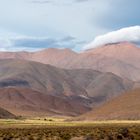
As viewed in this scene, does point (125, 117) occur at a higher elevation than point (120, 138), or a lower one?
higher

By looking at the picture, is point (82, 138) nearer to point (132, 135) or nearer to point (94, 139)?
point (94, 139)

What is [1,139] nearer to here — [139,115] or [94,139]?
[94,139]

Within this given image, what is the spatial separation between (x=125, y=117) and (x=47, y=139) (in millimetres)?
136359

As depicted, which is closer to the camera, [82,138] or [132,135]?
[82,138]

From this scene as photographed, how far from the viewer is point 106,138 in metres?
61.1

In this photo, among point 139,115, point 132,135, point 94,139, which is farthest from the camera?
point 139,115

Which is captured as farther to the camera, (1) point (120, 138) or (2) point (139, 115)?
(2) point (139, 115)

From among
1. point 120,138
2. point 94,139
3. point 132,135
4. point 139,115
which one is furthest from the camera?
point 139,115

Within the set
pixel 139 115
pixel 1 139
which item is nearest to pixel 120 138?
pixel 1 139

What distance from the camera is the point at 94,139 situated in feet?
196

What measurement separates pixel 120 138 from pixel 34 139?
12432mm

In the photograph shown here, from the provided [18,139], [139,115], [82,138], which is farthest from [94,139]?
[139,115]

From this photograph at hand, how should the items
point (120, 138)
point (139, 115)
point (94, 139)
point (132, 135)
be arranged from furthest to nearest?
point (139, 115) → point (132, 135) → point (120, 138) → point (94, 139)

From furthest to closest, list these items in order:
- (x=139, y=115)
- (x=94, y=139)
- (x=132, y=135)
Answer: (x=139, y=115), (x=132, y=135), (x=94, y=139)
